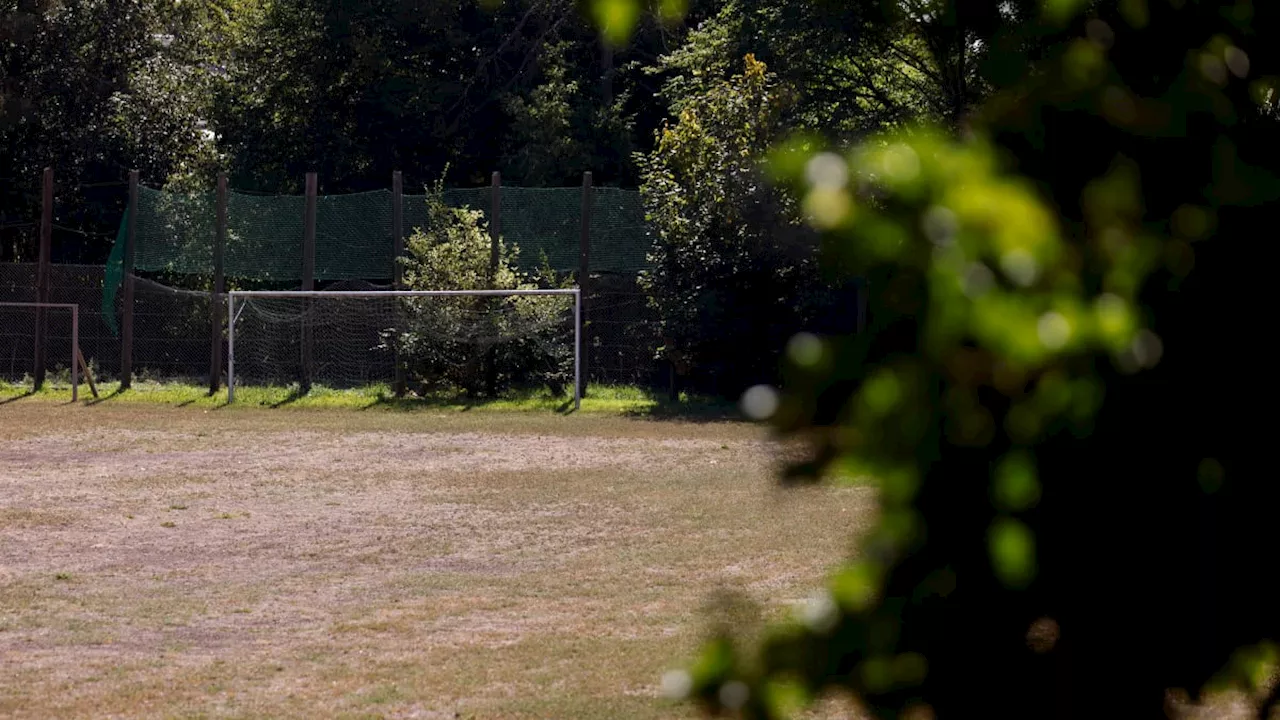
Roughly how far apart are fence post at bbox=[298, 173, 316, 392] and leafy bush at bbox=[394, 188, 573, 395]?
1.54 meters

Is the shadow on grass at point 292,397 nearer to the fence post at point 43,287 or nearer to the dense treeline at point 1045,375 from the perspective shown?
the fence post at point 43,287

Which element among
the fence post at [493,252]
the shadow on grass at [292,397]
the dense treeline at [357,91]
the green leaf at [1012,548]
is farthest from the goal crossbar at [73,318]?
the green leaf at [1012,548]

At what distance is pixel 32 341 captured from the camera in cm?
2423

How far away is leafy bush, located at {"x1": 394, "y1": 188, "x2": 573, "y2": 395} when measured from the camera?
2208 centimetres

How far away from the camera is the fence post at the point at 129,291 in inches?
931

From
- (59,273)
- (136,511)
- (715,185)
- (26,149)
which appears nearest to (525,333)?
(715,185)

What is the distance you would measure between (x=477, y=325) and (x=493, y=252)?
4.11 feet

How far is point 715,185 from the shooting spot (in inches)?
877

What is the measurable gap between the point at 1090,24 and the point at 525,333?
68.3 ft

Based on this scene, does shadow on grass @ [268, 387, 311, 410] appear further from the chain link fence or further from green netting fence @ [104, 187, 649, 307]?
green netting fence @ [104, 187, 649, 307]

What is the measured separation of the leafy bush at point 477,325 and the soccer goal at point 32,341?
564 centimetres

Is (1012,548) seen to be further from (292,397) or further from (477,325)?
(292,397)

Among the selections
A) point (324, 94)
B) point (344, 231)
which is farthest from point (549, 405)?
point (324, 94)

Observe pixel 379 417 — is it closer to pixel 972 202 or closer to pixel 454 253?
pixel 454 253
